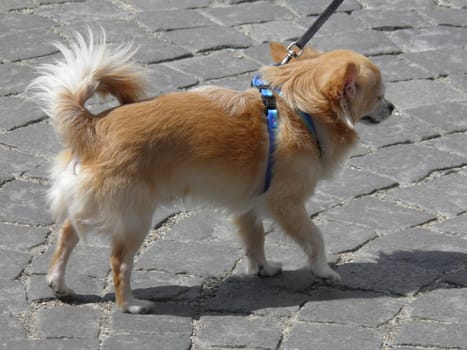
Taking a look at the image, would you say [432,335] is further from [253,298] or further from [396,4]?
[396,4]

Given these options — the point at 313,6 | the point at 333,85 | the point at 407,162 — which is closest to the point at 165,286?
the point at 333,85

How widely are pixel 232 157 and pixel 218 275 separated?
0.76 m

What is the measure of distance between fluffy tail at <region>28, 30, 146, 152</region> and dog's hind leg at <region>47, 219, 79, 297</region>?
1.70 ft

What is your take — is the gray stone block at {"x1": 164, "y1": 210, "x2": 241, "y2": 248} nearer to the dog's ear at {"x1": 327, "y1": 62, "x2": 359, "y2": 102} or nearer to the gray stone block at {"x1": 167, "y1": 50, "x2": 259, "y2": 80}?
the dog's ear at {"x1": 327, "y1": 62, "x2": 359, "y2": 102}

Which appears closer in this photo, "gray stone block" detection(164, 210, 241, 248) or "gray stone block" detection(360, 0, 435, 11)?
"gray stone block" detection(164, 210, 241, 248)

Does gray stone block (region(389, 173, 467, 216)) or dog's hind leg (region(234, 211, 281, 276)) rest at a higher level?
dog's hind leg (region(234, 211, 281, 276))

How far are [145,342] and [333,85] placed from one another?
5.45 feet

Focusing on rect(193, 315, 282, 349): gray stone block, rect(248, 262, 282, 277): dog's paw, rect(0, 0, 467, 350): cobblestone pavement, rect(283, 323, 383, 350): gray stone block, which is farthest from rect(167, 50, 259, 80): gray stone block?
rect(283, 323, 383, 350): gray stone block

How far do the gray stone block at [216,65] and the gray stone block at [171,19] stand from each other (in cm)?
59

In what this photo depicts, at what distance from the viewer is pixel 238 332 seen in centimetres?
520

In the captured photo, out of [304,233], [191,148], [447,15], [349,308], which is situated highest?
[191,148]

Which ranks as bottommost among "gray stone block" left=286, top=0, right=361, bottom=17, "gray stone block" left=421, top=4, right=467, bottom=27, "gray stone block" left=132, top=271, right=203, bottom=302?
"gray stone block" left=132, top=271, right=203, bottom=302

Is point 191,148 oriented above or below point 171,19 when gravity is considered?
above

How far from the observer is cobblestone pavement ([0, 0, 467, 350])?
5242 mm
